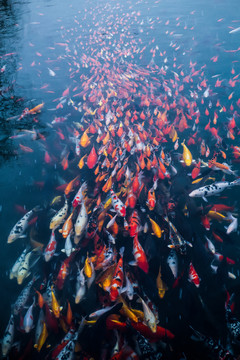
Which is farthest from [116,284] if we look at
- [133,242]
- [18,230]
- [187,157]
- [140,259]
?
[187,157]

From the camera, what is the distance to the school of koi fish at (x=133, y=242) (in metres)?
2.44

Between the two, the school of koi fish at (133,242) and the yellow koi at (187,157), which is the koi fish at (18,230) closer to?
the school of koi fish at (133,242)

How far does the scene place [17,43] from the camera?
42.3 ft

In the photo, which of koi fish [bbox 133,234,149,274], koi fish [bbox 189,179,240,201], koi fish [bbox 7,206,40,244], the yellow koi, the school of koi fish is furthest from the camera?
the yellow koi

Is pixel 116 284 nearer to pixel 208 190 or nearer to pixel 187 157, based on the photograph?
pixel 208 190

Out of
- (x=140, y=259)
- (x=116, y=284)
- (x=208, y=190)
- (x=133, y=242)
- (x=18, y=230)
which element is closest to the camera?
(x=116, y=284)

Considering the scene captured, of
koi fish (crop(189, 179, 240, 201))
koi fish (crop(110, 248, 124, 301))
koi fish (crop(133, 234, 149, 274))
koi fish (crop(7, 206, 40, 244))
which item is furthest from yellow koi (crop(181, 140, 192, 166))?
koi fish (crop(7, 206, 40, 244))

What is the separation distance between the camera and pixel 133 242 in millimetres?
3111

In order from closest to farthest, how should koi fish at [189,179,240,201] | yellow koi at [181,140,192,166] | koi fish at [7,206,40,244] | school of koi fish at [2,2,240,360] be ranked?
school of koi fish at [2,2,240,360]
koi fish at [7,206,40,244]
koi fish at [189,179,240,201]
yellow koi at [181,140,192,166]

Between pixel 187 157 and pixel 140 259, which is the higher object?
pixel 187 157

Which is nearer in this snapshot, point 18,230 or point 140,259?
point 140,259

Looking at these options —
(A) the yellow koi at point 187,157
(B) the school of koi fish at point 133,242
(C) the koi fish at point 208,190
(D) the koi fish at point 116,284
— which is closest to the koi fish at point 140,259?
(B) the school of koi fish at point 133,242

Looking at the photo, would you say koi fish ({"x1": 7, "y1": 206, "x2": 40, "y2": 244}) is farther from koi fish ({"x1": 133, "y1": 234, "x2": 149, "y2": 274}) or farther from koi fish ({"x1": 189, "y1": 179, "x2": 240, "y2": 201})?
koi fish ({"x1": 189, "y1": 179, "x2": 240, "y2": 201})

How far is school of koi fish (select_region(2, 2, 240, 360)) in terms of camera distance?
2.44 m
